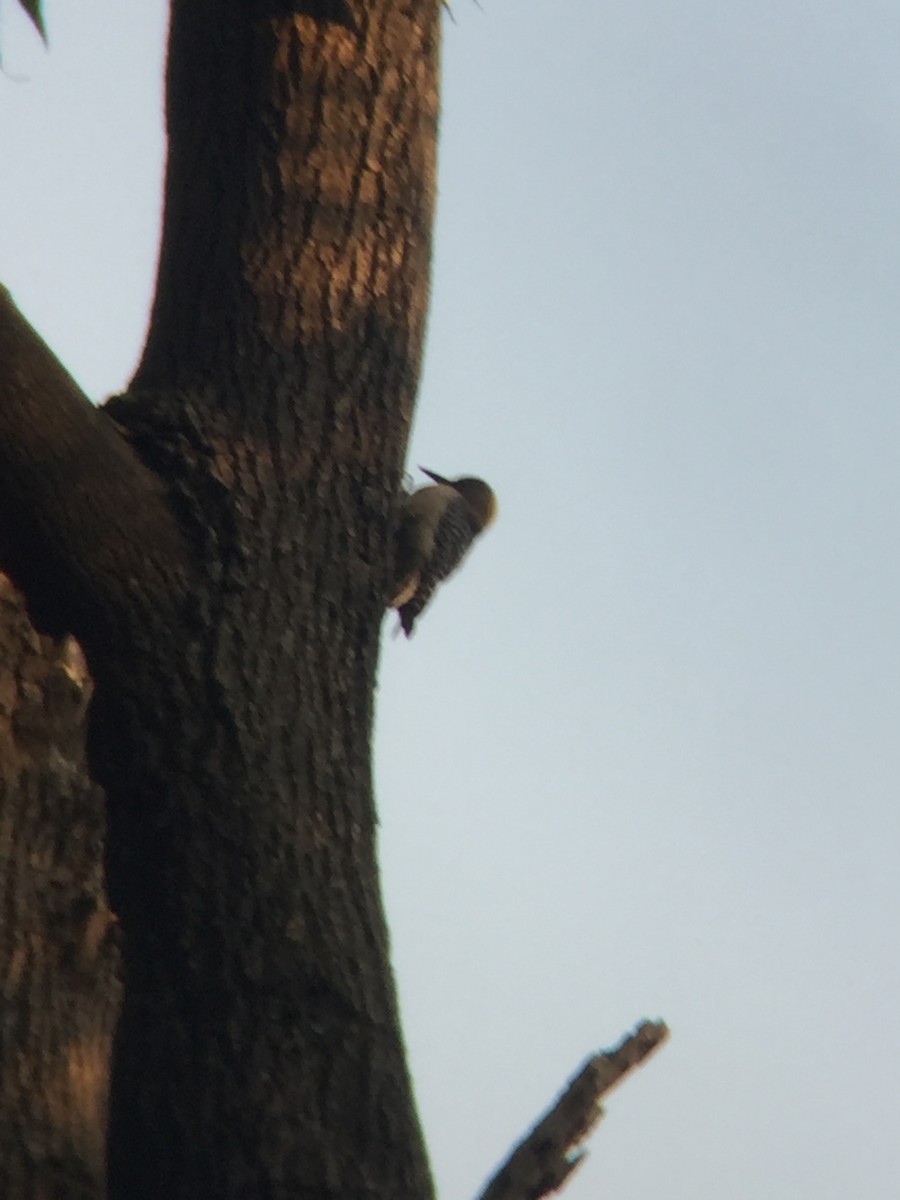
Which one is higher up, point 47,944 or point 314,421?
point 314,421

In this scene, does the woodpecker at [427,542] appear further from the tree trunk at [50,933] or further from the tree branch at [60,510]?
the tree trunk at [50,933]

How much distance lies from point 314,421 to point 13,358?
49 centimetres

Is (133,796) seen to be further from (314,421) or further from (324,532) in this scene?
(314,421)

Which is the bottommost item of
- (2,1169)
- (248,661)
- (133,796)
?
(2,1169)

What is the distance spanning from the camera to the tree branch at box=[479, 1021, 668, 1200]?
1971 millimetres

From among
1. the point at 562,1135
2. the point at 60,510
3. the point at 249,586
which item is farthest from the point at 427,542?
the point at 562,1135

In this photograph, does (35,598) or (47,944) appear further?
(35,598)

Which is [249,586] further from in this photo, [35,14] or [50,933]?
[35,14]

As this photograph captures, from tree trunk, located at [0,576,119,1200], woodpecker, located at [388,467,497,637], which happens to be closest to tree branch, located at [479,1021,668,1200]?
tree trunk, located at [0,576,119,1200]

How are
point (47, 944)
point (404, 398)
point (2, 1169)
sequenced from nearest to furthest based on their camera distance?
1. point (2, 1169)
2. point (47, 944)
3. point (404, 398)

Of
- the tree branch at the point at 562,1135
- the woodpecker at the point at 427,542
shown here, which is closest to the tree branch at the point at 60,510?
the woodpecker at the point at 427,542

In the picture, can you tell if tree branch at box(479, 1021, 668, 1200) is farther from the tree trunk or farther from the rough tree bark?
the tree trunk

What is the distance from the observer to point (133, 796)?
2193mm

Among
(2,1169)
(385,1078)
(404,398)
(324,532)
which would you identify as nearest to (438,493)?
(404,398)
